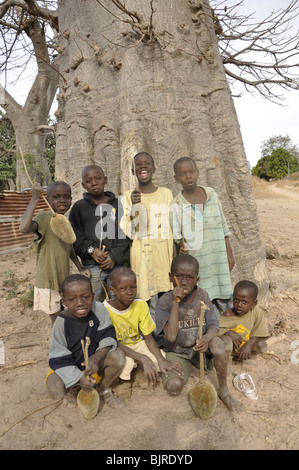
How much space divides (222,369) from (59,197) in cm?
167

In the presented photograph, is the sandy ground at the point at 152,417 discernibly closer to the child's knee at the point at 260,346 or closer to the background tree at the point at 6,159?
the child's knee at the point at 260,346

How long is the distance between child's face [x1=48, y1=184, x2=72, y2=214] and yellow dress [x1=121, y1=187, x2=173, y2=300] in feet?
1.51

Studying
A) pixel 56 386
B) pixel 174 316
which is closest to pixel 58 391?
pixel 56 386

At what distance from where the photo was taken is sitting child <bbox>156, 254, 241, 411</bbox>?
2.02 metres

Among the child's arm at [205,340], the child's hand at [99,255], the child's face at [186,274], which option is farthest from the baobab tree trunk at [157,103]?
the child's arm at [205,340]

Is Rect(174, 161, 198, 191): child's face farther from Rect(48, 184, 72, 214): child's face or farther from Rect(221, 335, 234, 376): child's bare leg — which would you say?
Rect(221, 335, 234, 376): child's bare leg

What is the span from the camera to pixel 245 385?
2174mm

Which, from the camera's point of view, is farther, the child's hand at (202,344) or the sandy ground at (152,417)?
the child's hand at (202,344)

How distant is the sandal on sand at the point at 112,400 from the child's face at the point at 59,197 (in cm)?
135

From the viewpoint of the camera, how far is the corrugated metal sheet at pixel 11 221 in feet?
24.3

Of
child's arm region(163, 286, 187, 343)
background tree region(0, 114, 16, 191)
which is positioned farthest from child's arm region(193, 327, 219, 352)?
background tree region(0, 114, 16, 191)

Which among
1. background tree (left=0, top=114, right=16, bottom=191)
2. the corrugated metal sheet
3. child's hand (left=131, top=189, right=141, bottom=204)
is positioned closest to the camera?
child's hand (left=131, top=189, right=141, bottom=204)
